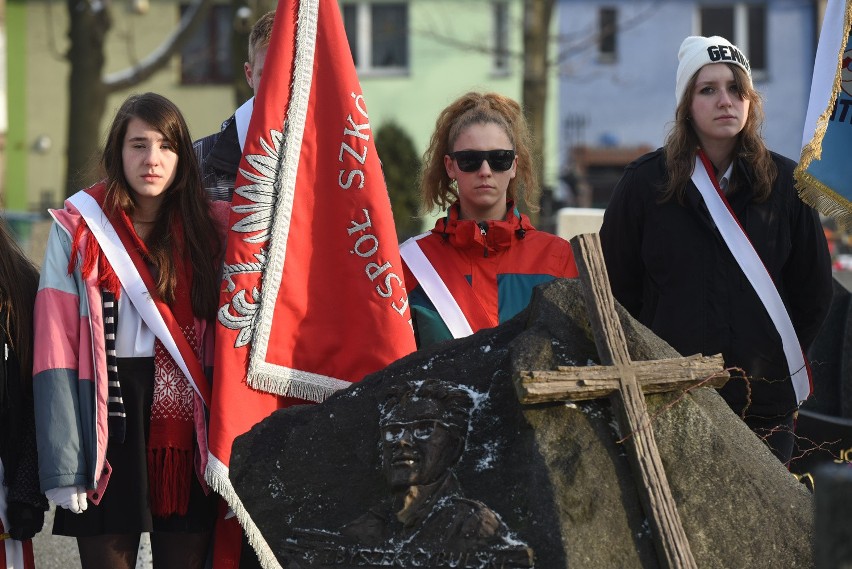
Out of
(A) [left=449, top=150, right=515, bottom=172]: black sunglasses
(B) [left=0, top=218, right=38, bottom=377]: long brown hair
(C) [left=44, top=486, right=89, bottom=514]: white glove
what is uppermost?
(A) [left=449, top=150, right=515, bottom=172]: black sunglasses

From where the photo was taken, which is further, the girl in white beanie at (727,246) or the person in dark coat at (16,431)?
the girl in white beanie at (727,246)

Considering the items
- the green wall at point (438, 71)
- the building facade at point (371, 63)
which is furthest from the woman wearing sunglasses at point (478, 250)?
the green wall at point (438, 71)

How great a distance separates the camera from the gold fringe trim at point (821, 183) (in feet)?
14.2

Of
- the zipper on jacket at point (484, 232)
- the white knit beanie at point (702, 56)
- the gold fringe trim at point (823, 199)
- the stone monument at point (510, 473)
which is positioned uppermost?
the white knit beanie at point (702, 56)

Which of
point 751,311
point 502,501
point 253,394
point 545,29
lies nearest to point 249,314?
point 253,394

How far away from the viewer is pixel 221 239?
13.5 feet

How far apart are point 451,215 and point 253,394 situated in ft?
3.08

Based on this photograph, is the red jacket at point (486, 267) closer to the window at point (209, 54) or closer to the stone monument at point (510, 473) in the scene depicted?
the stone monument at point (510, 473)

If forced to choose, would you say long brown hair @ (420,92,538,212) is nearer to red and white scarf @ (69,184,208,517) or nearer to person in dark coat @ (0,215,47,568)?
red and white scarf @ (69,184,208,517)

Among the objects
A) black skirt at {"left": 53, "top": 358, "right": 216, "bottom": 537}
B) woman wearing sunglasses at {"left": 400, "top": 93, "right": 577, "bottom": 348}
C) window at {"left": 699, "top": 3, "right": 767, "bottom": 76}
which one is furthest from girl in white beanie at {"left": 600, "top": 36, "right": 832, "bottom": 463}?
window at {"left": 699, "top": 3, "right": 767, "bottom": 76}

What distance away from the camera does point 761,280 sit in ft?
13.8

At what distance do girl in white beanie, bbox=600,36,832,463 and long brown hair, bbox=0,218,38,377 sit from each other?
1952 mm

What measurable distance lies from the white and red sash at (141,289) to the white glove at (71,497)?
0.45 m

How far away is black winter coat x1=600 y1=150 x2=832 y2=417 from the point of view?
13.7 ft
